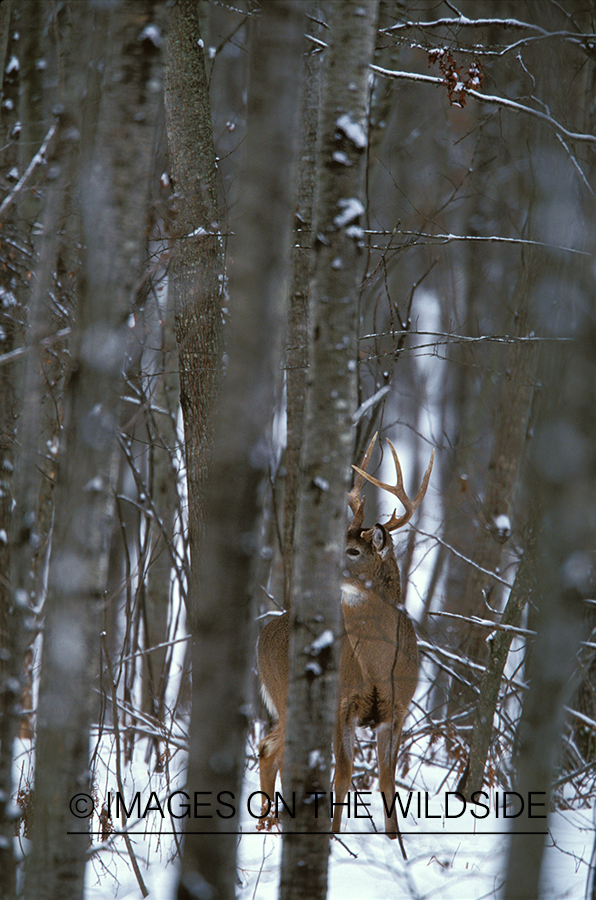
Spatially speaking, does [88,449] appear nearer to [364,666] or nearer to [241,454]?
[241,454]

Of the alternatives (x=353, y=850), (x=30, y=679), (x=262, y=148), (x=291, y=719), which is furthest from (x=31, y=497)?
(x=30, y=679)

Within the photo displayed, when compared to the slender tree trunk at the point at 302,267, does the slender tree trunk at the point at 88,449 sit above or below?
below

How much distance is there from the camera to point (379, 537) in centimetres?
521

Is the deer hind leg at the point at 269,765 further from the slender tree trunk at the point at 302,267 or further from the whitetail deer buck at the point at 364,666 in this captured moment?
the slender tree trunk at the point at 302,267

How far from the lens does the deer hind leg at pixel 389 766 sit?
4.58 m

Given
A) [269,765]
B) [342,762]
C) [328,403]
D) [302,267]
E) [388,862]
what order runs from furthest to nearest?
[302,267]
[269,765]
[342,762]
[388,862]
[328,403]

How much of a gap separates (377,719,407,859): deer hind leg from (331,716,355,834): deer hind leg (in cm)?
19

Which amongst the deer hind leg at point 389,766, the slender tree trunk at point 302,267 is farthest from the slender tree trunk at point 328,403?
the slender tree trunk at point 302,267

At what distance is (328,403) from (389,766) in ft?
9.14

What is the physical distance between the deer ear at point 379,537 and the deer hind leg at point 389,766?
3.51ft

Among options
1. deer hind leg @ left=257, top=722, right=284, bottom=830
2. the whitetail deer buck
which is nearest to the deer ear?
the whitetail deer buck

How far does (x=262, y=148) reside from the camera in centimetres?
248

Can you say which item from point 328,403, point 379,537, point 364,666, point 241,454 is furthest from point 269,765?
point 241,454

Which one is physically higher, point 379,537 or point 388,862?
point 379,537
